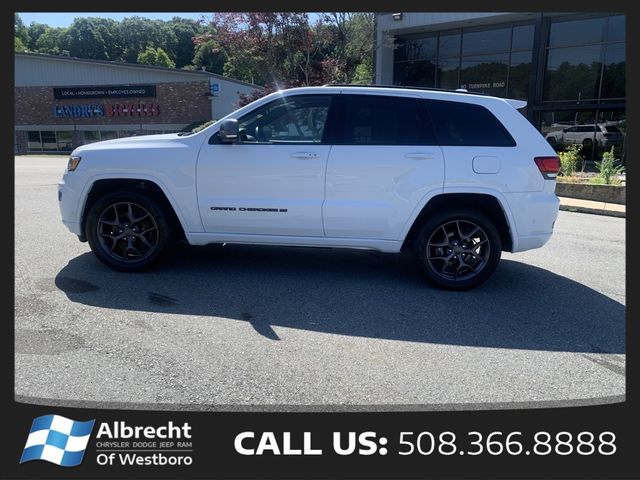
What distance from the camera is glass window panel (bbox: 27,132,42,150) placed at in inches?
1465

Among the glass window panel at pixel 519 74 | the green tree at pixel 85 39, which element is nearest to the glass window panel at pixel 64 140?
the glass window panel at pixel 519 74

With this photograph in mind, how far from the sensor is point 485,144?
4.85 metres

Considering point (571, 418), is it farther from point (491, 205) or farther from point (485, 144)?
point (485, 144)

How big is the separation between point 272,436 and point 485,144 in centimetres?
350

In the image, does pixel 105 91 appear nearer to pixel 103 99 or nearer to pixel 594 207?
pixel 103 99

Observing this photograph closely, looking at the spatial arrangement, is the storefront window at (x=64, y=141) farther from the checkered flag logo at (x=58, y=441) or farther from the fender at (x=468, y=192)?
the checkered flag logo at (x=58, y=441)

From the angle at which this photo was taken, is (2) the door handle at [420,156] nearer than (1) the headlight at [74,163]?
Yes

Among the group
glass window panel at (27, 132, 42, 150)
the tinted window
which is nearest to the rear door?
the tinted window

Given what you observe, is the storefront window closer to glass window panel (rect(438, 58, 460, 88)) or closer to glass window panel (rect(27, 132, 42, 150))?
glass window panel (rect(27, 132, 42, 150))

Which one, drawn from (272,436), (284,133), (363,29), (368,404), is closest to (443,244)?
(284,133)

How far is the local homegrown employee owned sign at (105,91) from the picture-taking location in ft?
113

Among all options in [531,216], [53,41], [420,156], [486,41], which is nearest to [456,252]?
[531,216]

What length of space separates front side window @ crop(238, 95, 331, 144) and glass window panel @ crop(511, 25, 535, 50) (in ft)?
59.7

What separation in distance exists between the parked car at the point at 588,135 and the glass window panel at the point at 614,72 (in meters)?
1.22
